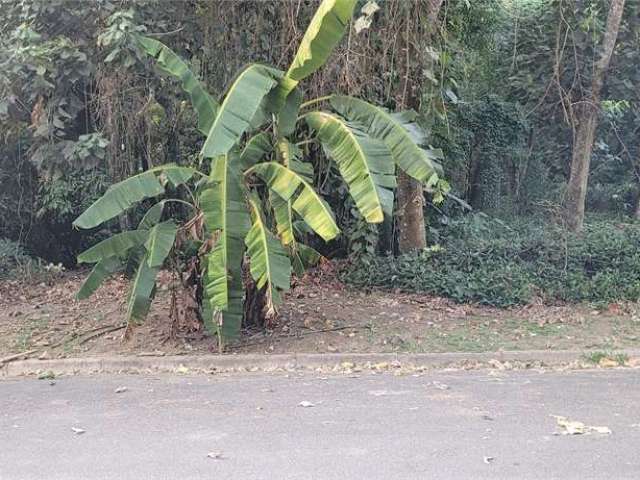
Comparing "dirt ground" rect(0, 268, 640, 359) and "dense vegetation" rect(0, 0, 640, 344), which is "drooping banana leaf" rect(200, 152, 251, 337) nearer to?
"dense vegetation" rect(0, 0, 640, 344)

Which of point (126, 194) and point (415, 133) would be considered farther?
point (126, 194)

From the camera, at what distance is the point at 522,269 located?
11.9 metres

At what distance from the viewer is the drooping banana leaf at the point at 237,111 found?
7.51 metres

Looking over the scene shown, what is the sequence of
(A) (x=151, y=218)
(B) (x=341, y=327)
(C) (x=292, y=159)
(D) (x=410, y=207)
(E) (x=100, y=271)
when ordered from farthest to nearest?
(D) (x=410, y=207), (B) (x=341, y=327), (A) (x=151, y=218), (E) (x=100, y=271), (C) (x=292, y=159)

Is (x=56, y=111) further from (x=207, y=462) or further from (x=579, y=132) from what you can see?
(x=579, y=132)

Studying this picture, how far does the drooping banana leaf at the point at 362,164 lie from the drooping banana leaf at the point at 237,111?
2.88 feet

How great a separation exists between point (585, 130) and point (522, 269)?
10.8 feet

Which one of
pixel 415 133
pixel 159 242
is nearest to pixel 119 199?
pixel 159 242

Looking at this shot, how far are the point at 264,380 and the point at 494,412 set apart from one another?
274 centimetres

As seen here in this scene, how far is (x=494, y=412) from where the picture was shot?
671 centimetres

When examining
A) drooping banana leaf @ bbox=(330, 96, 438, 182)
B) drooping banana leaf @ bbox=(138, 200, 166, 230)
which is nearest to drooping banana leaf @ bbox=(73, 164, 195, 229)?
drooping banana leaf @ bbox=(138, 200, 166, 230)

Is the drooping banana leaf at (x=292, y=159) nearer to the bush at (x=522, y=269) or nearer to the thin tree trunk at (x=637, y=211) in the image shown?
the bush at (x=522, y=269)

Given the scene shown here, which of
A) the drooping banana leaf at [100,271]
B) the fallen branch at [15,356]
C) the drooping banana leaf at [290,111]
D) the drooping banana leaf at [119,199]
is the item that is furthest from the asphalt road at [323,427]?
the drooping banana leaf at [290,111]

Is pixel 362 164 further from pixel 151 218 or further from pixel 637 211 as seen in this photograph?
pixel 637 211
